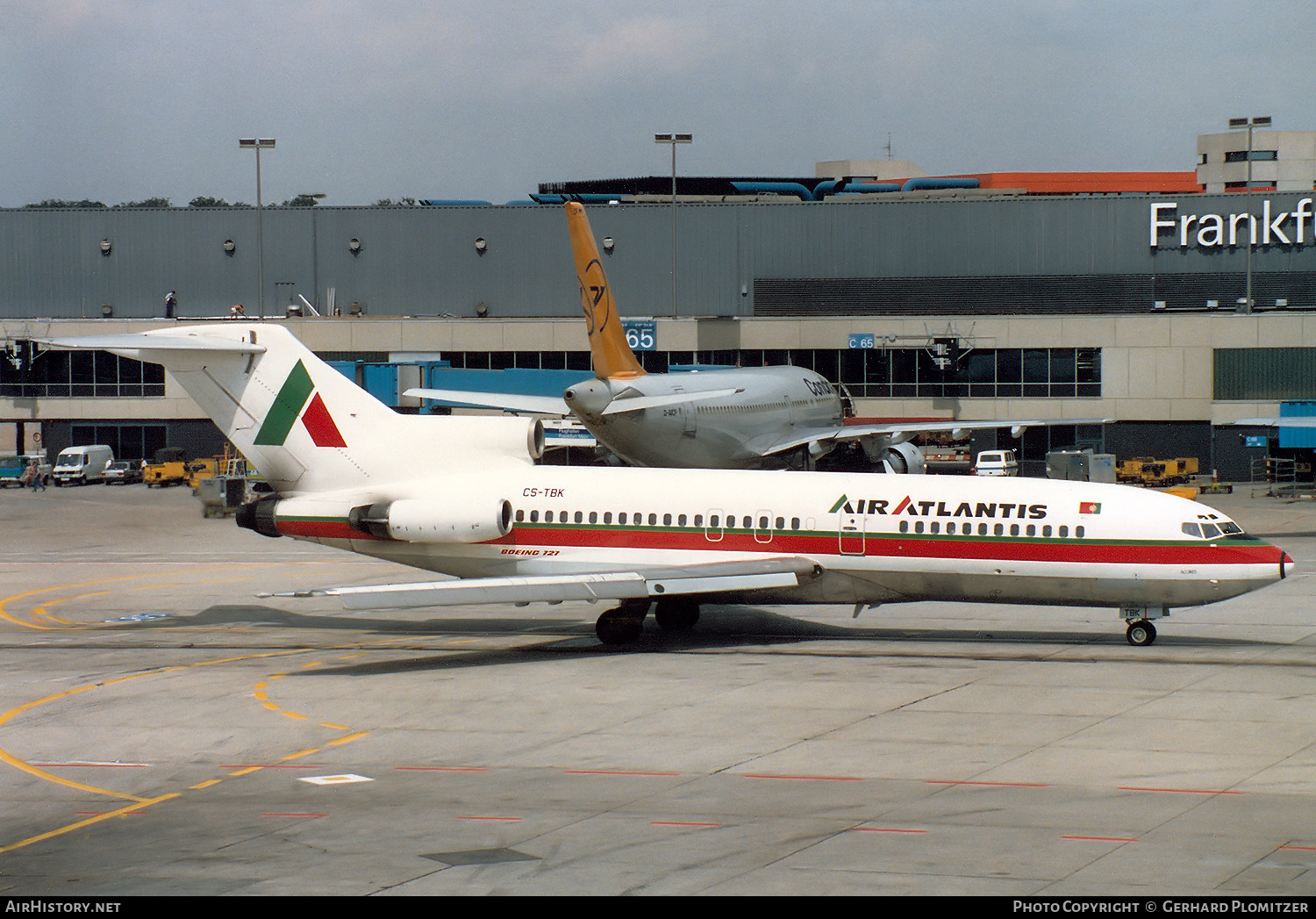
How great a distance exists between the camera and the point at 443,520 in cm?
3488

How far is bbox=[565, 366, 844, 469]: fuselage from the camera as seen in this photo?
52656 mm

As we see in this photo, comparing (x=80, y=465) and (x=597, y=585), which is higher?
(x=80, y=465)

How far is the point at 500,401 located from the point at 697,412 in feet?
37.0

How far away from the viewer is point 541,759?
23359 millimetres

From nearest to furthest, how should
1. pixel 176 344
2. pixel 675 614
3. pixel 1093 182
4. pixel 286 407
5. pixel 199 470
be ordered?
pixel 176 344 → pixel 675 614 → pixel 286 407 → pixel 199 470 → pixel 1093 182

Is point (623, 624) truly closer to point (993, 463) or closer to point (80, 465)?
point (993, 463)

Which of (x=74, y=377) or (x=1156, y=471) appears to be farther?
(x=74, y=377)

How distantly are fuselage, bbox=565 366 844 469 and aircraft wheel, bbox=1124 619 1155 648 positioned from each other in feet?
76.6

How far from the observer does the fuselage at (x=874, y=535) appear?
31672 millimetres

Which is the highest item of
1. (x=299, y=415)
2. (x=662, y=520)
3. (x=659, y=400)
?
(x=659, y=400)

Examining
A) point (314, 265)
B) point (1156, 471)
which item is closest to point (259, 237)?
point (314, 265)

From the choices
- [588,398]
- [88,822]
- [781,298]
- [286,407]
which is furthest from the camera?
[781,298]

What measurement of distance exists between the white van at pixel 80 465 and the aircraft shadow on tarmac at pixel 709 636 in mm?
49326

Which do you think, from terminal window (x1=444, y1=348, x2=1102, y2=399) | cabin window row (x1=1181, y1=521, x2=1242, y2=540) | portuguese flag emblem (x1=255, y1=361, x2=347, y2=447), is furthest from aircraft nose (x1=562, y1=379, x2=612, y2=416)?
terminal window (x1=444, y1=348, x2=1102, y2=399)
